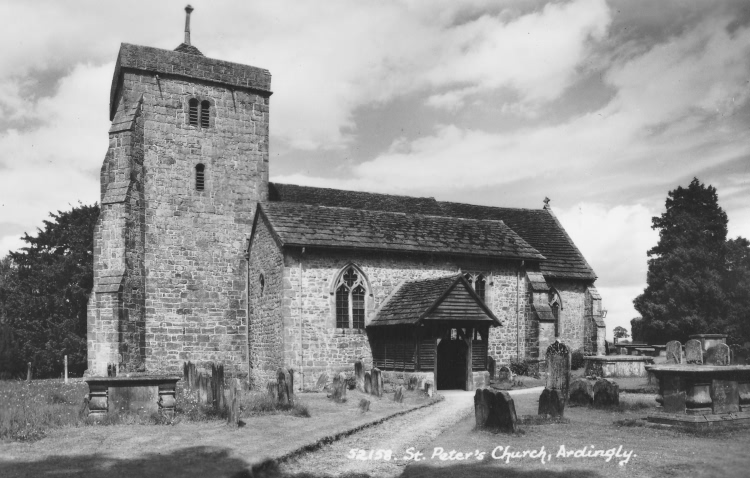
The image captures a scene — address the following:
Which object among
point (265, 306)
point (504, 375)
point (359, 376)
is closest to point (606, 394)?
point (359, 376)

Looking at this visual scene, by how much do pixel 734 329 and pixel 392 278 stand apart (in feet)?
96.1

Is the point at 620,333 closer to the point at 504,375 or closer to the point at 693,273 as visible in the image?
the point at 693,273

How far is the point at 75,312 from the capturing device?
46.8m

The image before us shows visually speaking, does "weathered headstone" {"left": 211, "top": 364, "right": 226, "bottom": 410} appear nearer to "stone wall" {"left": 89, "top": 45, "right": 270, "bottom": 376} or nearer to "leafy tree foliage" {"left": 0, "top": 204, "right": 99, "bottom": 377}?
"stone wall" {"left": 89, "top": 45, "right": 270, "bottom": 376}

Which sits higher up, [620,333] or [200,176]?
[200,176]

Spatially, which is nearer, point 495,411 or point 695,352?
point 495,411

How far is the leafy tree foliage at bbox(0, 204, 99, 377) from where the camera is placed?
4425 centimetres

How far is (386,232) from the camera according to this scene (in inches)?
1177


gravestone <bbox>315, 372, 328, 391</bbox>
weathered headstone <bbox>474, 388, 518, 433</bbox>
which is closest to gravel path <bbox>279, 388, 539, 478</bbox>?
weathered headstone <bbox>474, 388, 518, 433</bbox>

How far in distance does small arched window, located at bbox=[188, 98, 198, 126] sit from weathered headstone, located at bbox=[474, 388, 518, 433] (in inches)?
792

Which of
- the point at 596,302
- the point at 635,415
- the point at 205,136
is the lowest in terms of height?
the point at 635,415

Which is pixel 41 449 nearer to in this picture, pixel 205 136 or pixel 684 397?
pixel 684 397

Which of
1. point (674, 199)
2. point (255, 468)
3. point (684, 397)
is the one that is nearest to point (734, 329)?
point (674, 199)

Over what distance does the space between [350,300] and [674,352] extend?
1265cm
